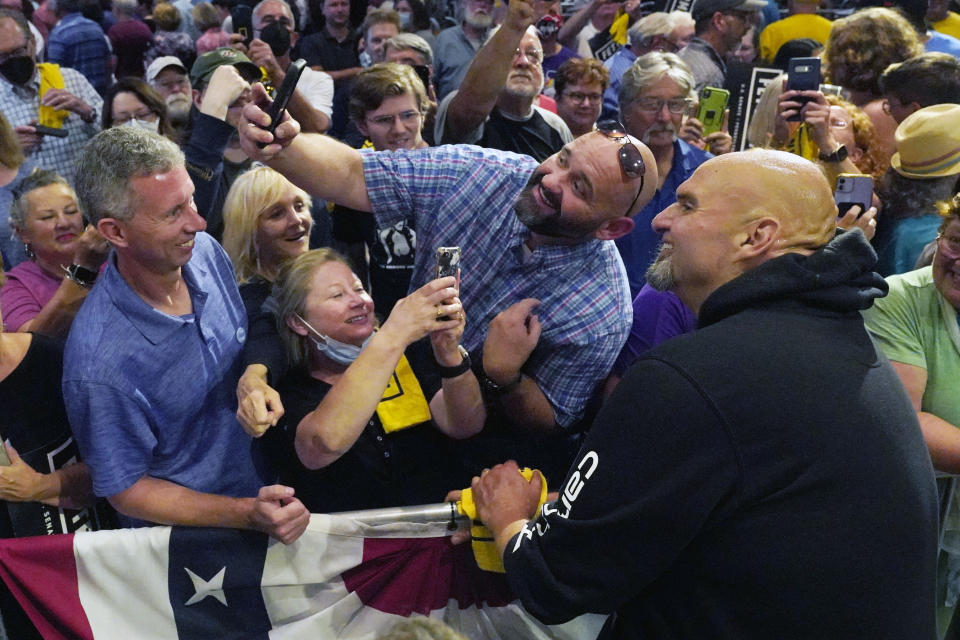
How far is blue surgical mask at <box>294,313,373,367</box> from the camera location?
2.75 metres

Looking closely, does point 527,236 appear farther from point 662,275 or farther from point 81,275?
point 81,275

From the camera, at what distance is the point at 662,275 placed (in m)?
2.08

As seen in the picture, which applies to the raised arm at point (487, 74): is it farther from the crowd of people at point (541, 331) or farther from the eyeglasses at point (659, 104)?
the eyeglasses at point (659, 104)

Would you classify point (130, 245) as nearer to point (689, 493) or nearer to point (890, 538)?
point (689, 493)

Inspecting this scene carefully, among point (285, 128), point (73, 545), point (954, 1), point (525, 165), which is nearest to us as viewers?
point (73, 545)

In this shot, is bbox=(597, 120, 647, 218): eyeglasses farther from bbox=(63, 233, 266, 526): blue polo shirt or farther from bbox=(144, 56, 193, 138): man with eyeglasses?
bbox=(144, 56, 193, 138): man with eyeglasses

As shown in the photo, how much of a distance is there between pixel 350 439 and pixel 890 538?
1310mm

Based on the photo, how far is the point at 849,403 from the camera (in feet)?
5.38

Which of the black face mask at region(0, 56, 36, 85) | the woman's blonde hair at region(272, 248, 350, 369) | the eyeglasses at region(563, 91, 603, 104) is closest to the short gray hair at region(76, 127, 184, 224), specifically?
the woman's blonde hair at region(272, 248, 350, 369)

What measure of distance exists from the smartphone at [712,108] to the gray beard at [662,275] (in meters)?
2.63

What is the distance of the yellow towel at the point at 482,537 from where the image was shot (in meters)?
2.32

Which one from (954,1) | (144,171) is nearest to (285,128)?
(144,171)

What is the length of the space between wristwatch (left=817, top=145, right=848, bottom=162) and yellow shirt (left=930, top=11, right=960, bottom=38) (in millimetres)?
3518

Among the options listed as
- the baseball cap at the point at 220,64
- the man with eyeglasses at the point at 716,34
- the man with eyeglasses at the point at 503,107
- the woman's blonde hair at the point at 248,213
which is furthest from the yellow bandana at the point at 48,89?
the man with eyeglasses at the point at 716,34
